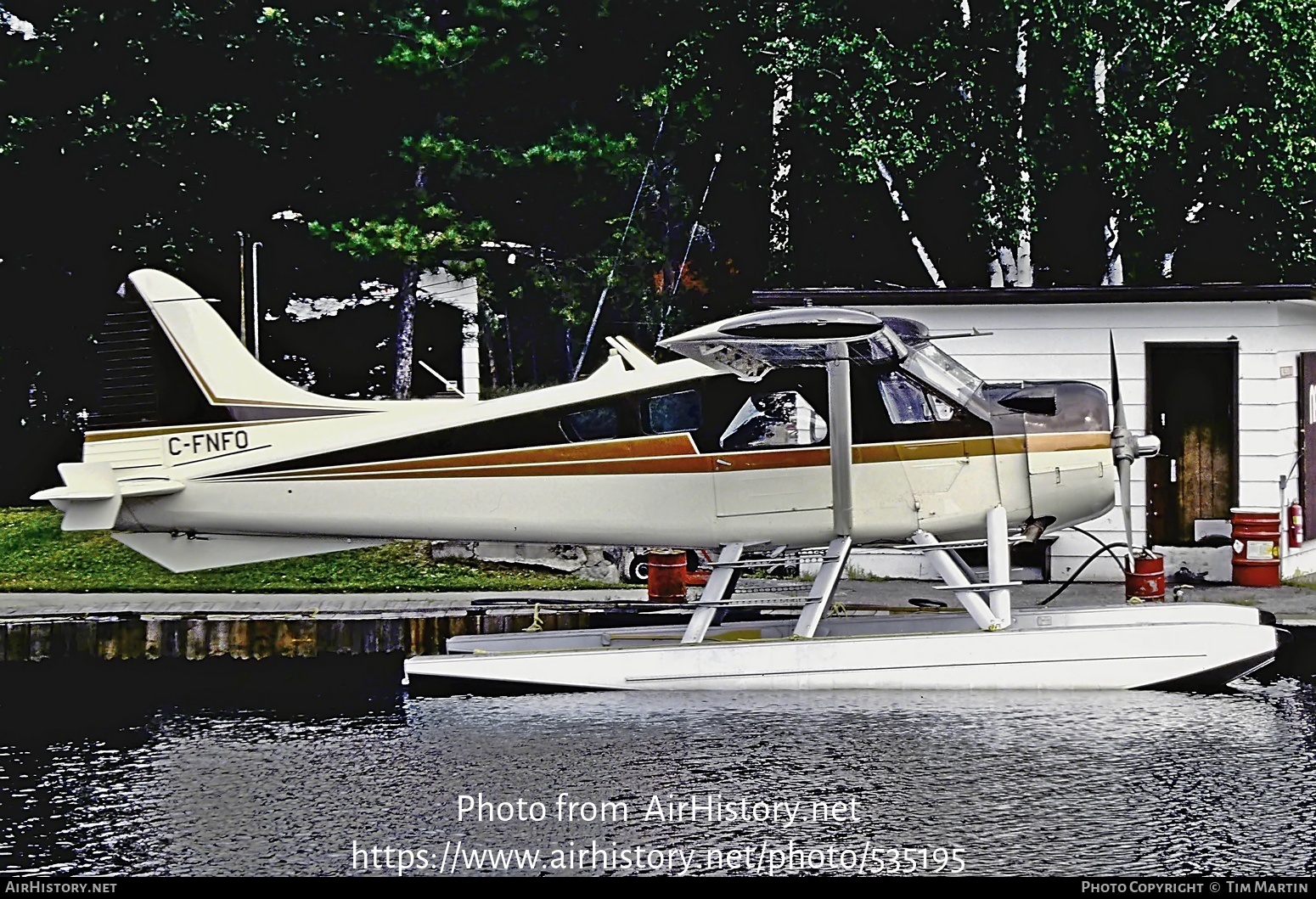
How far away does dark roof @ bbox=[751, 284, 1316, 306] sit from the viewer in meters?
18.3

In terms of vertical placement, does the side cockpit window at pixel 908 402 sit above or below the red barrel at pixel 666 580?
above

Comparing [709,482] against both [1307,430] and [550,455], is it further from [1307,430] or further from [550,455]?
[1307,430]

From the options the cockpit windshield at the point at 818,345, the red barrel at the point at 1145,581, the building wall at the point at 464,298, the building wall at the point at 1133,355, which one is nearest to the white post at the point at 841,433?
the cockpit windshield at the point at 818,345

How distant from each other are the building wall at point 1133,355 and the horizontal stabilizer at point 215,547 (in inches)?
282

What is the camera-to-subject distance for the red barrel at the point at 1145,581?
16.5 m

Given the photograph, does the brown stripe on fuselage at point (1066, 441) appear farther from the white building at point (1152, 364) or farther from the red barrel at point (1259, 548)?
the red barrel at point (1259, 548)

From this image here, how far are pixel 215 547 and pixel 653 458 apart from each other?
11.6 ft

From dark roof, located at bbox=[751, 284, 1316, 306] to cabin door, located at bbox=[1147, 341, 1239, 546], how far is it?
0.72 meters

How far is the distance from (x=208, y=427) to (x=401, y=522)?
1712 mm

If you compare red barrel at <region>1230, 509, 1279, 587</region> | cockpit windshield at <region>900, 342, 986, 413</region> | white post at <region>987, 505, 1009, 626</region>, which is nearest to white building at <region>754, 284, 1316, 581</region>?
red barrel at <region>1230, 509, 1279, 587</region>

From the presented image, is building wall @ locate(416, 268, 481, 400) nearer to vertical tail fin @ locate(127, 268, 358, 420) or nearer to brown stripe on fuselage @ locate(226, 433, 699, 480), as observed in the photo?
vertical tail fin @ locate(127, 268, 358, 420)

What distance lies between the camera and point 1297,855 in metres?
10.0

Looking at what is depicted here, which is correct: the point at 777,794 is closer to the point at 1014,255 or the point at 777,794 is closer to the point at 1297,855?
the point at 1297,855

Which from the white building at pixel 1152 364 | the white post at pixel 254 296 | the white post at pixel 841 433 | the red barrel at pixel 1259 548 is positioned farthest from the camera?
the white post at pixel 254 296
